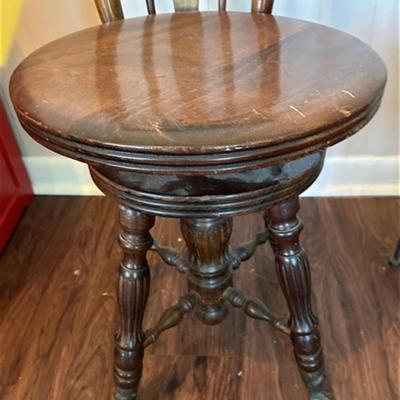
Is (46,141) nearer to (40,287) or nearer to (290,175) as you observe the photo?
(290,175)

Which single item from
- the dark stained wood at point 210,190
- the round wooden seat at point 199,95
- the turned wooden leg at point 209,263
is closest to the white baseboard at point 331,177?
the turned wooden leg at point 209,263

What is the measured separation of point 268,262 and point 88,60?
2.25 feet

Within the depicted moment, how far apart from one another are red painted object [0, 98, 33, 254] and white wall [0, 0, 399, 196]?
0.03 metres

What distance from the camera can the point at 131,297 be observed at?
2.65 ft

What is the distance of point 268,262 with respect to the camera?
121 centimetres

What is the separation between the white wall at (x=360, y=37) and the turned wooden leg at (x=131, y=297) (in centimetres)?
64

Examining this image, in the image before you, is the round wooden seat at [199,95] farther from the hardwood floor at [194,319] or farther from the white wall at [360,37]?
the hardwood floor at [194,319]

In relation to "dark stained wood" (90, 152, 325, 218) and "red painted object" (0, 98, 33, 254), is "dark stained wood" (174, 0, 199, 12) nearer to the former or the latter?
"dark stained wood" (90, 152, 325, 218)

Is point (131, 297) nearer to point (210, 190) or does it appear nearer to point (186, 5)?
point (210, 190)

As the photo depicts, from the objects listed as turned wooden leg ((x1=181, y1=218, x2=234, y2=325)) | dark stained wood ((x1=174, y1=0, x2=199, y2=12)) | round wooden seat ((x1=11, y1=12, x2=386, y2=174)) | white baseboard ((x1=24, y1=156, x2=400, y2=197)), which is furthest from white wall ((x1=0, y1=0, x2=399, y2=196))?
turned wooden leg ((x1=181, y1=218, x2=234, y2=325))

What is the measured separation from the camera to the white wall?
44.8 inches

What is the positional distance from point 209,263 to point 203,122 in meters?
0.41

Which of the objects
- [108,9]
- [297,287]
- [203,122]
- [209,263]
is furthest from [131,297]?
[108,9]

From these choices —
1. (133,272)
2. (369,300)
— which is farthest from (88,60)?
(369,300)
